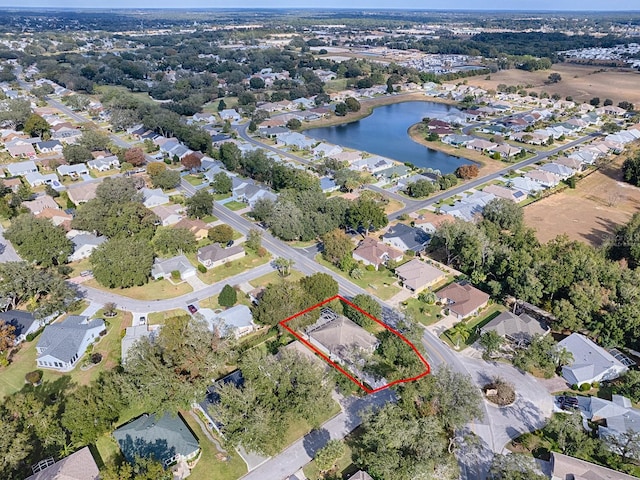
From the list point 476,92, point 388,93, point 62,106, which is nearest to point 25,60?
point 62,106

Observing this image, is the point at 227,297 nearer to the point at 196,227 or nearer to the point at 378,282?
the point at 378,282

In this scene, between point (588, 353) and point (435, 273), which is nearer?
point (588, 353)

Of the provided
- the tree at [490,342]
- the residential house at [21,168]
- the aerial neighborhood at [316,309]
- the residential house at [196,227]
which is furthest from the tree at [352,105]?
the tree at [490,342]

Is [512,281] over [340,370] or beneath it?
over

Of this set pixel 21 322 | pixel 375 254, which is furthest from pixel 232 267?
pixel 21 322

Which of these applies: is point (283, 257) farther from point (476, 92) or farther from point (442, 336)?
point (476, 92)

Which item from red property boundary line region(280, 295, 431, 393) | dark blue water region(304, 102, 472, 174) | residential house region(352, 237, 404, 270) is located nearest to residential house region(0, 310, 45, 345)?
red property boundary line region(280, 295, 431, 393)

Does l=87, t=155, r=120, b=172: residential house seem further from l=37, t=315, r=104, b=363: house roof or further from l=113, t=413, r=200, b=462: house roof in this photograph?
l=113, t=413, r=200, b=462: house roof
